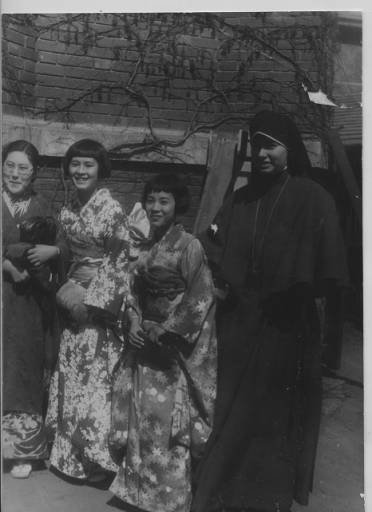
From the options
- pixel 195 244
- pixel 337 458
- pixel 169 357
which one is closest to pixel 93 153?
pixel 195 244

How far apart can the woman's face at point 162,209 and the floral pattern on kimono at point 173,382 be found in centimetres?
5

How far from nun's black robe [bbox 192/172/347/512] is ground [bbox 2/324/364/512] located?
77 mm

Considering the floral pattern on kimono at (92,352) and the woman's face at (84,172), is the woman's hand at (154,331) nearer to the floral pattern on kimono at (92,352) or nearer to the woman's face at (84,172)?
the floral pattern on kimono at (92,352)

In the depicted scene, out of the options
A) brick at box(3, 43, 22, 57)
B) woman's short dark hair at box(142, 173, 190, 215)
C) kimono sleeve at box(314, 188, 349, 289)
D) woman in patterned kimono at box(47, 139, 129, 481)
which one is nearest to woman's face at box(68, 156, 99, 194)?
woman in patterned kimono at box(47, 139, 129, 481)

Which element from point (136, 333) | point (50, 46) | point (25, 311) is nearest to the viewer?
point (136, 333)

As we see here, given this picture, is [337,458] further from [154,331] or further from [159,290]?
[159,290]

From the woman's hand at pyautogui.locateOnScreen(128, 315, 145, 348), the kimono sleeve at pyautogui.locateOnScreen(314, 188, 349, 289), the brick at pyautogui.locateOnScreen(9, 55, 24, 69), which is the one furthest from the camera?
the brick at pyautogui.locateOnScreen(9, 55, 24, 69)

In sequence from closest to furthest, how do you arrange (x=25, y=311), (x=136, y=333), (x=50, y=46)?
(x=136, y=333) → (x=50, y=46) → (x=25, y=311)

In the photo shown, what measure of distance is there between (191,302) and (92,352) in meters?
0.59

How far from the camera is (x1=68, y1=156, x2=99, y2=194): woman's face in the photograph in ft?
9.68

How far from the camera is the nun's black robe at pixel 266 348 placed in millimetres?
2834

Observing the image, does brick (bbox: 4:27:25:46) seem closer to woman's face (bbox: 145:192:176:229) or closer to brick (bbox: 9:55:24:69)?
brick (bbox: 9:55:24:69)

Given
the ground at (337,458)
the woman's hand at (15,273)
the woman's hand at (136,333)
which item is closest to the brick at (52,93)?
the woman's hand at (15,273)

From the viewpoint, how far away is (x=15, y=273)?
3.05m
